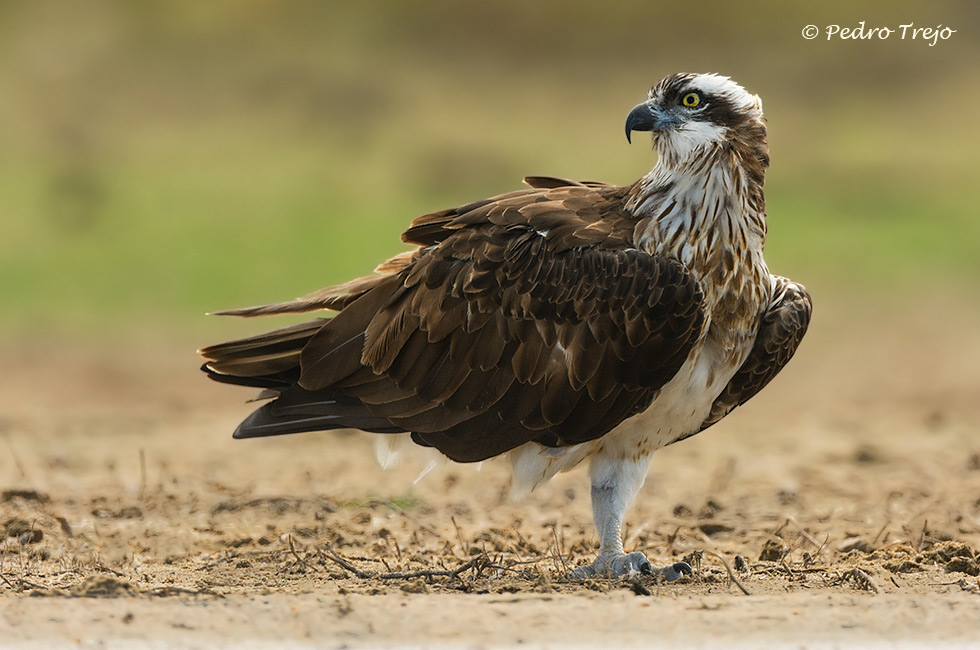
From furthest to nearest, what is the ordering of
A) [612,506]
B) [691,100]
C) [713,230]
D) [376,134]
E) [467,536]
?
[376,134], [467,536], [612,506], [691,100], [713,230]

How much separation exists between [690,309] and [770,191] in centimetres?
1768

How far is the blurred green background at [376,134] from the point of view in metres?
19.2

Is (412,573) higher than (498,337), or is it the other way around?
(498,337)

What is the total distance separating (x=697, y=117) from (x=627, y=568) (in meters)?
2.04

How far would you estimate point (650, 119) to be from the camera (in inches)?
248

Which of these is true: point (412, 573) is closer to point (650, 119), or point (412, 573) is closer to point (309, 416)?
point (309, 416)

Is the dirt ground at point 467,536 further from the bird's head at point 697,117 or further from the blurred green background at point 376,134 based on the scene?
the blurred green background at point 376,134

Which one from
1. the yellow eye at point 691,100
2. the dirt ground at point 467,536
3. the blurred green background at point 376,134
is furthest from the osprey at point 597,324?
the blurred green background at point 376,134

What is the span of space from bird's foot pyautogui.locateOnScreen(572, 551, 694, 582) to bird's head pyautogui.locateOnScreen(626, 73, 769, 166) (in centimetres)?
179

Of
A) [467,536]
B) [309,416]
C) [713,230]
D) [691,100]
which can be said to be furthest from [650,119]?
[467,536]

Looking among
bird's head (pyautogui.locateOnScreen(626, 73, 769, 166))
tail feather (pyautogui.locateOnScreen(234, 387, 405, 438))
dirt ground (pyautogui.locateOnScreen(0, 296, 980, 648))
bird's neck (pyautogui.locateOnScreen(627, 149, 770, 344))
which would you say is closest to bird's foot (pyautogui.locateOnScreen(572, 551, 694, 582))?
dirt ground (pyautogui.locateOnScreen(0, 296, 980, 648))

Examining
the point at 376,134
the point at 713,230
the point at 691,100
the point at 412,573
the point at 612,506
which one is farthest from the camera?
the point at 376,134

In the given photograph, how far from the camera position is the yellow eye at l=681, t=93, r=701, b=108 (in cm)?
623

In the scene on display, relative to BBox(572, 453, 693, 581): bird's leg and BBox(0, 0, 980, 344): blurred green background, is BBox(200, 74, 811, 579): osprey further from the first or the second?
BBox(0, 0, 980, 344): blurred green background
